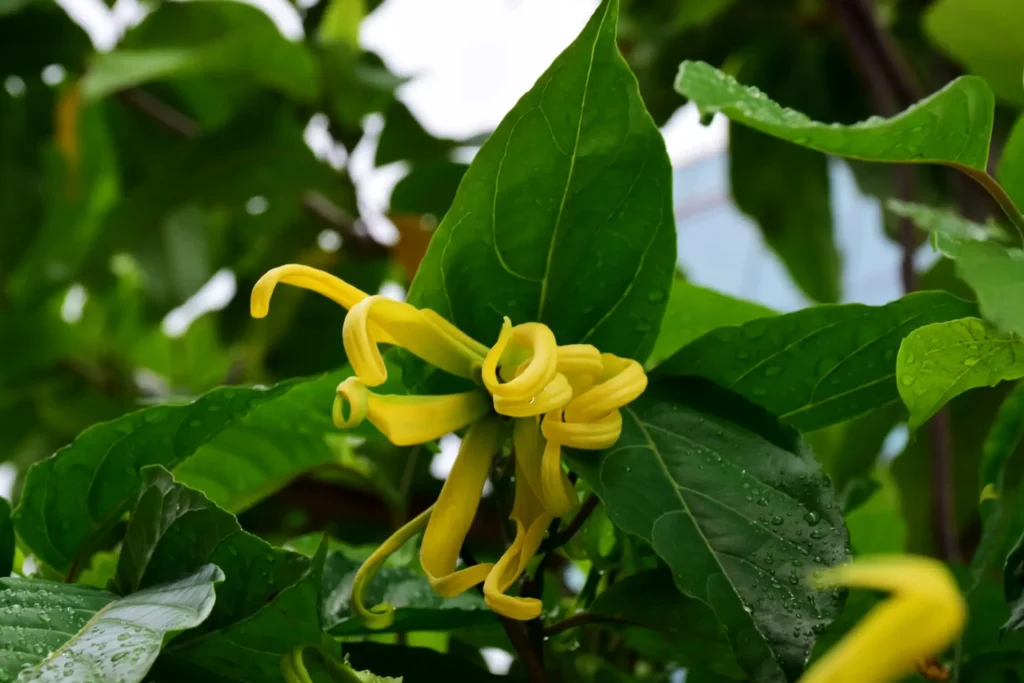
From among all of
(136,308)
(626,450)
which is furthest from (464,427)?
(136,308)

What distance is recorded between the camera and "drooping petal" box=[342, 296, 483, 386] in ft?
0.55

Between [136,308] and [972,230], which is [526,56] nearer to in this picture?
[136,308]

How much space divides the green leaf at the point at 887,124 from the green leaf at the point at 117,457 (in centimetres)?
12

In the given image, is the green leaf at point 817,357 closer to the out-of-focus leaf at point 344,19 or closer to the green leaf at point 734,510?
the green leaf at point 734,510

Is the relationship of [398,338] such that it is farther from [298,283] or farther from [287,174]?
[287,174]

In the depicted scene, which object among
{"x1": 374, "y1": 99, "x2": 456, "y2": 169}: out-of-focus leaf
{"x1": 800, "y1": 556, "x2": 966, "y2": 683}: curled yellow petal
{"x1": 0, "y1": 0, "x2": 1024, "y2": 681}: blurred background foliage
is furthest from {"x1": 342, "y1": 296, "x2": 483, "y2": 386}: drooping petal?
{"x1": 374, "y1": 99, "x2": 456, "y2": 169}: out-of-focus leaf

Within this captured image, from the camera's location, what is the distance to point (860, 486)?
1.01 ft

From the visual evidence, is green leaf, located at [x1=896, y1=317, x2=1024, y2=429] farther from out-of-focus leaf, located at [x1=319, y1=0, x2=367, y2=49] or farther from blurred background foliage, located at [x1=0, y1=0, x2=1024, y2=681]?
out-of-focus leaf, located at [x1=319, y1=0, x2=367, y2=49]

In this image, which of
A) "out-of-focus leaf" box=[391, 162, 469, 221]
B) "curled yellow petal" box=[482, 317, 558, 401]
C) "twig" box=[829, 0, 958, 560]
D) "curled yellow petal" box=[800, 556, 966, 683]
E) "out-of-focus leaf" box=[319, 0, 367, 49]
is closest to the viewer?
"curled yellow petal" box=[800, 556, 966, 683]

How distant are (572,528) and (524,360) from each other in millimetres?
44

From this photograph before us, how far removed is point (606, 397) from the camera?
19cm

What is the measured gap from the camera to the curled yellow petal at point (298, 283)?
0.18 m

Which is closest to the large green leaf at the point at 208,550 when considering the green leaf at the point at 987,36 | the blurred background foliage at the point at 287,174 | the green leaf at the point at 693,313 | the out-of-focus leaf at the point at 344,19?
the green leaf at the point at 693,313

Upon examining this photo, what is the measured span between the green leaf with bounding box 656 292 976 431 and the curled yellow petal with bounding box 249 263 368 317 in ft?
0.27
